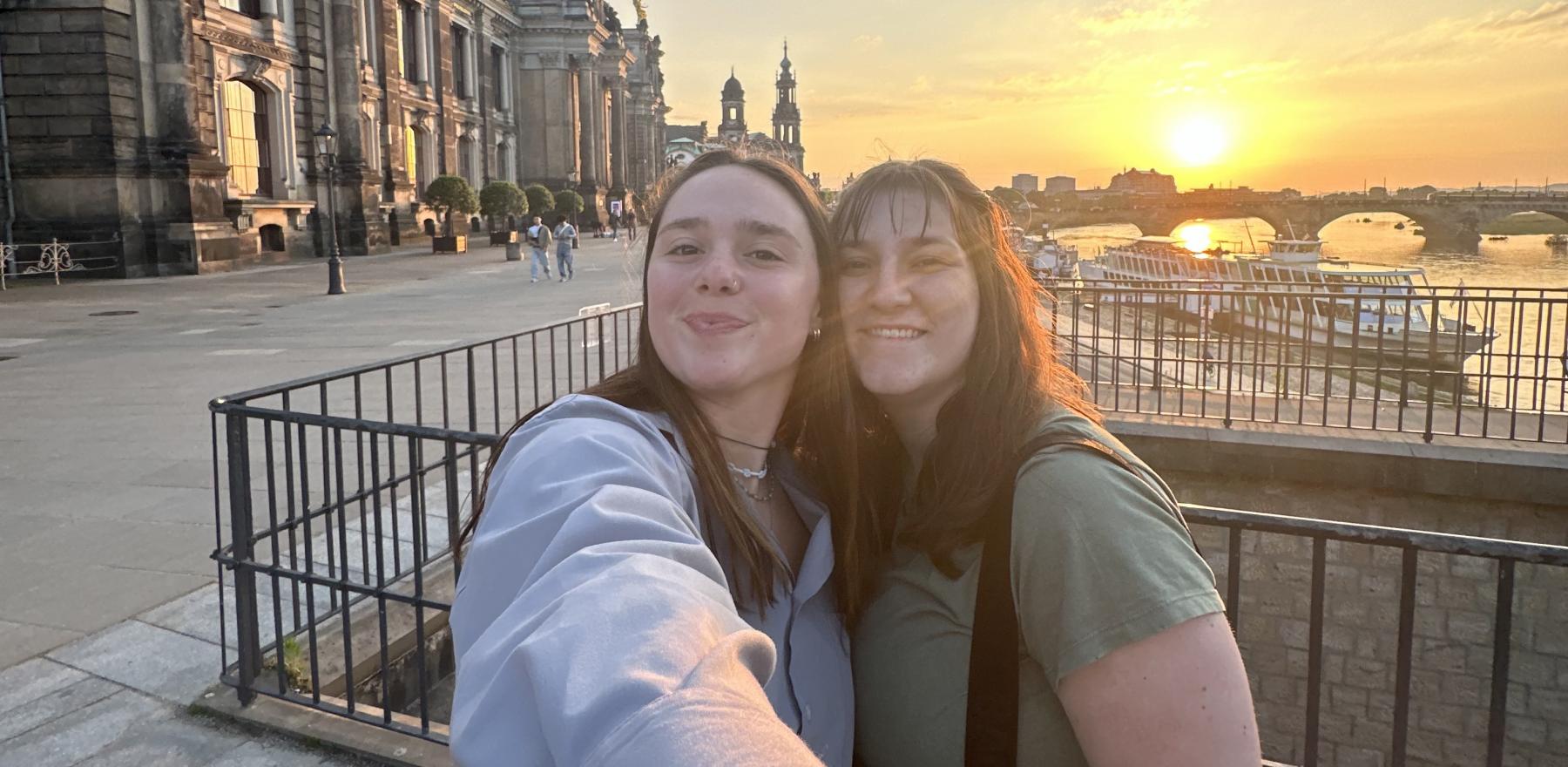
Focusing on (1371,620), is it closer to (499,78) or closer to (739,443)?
(739,443)

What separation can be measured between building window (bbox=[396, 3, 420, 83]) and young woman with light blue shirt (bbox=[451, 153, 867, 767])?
43.0 m

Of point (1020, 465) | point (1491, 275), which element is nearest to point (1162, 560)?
point (1020, 465)

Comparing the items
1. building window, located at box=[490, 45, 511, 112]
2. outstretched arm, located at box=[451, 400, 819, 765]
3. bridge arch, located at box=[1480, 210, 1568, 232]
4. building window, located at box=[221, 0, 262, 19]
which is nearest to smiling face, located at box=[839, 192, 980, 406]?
outstretched arm, located at box=[451, 400, 819, 765]

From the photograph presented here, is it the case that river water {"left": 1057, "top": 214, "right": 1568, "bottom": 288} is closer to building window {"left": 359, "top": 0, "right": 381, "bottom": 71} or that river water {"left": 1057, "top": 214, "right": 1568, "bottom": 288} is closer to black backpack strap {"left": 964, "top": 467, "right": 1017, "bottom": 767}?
black backpack strap {"left": 964, "top": 467, "right": 1017, "bottom": 767}

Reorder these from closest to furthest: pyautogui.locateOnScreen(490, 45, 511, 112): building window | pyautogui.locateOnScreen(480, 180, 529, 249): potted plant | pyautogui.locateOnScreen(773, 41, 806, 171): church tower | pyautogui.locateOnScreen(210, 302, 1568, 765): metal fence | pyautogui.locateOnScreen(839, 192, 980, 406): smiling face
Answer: pyautogui.locateOnScreen(839, 192, 980, 406): smiling face → pyautogui.locateOnScreen(210, 302, 1568, 765): metal fence → pyautogui.locateOnScreen(480, 180, 529, 249): potted plant → pyautogui.locateOnScreen(490, 45, 511, 112): building window → pyautogui.locateOnScreen(773, 41, 806, 171): church tower

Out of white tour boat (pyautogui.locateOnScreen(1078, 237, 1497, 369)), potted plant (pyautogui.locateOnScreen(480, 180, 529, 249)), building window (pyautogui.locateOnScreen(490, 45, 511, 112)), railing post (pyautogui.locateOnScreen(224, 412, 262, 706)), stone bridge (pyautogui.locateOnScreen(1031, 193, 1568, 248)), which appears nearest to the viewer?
railing post (pyautogui.locateOnScreen(224, 412, 262, 706))

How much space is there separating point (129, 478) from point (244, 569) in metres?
3.69

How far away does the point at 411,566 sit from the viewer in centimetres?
508

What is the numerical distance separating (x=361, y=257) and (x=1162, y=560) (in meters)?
33.1

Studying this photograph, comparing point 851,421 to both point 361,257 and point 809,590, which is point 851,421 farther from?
point 361,257

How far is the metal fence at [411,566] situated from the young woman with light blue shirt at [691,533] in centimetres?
65

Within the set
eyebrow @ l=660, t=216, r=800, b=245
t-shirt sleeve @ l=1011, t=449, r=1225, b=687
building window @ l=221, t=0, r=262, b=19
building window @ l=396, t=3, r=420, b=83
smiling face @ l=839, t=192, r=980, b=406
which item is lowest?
t-shirt sleeve @ l=1011, t=449, r=1225, b=687

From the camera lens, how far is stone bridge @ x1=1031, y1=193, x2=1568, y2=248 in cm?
6731

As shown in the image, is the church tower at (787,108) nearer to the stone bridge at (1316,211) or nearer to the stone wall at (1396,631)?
the stone bridge at (1316,211)
